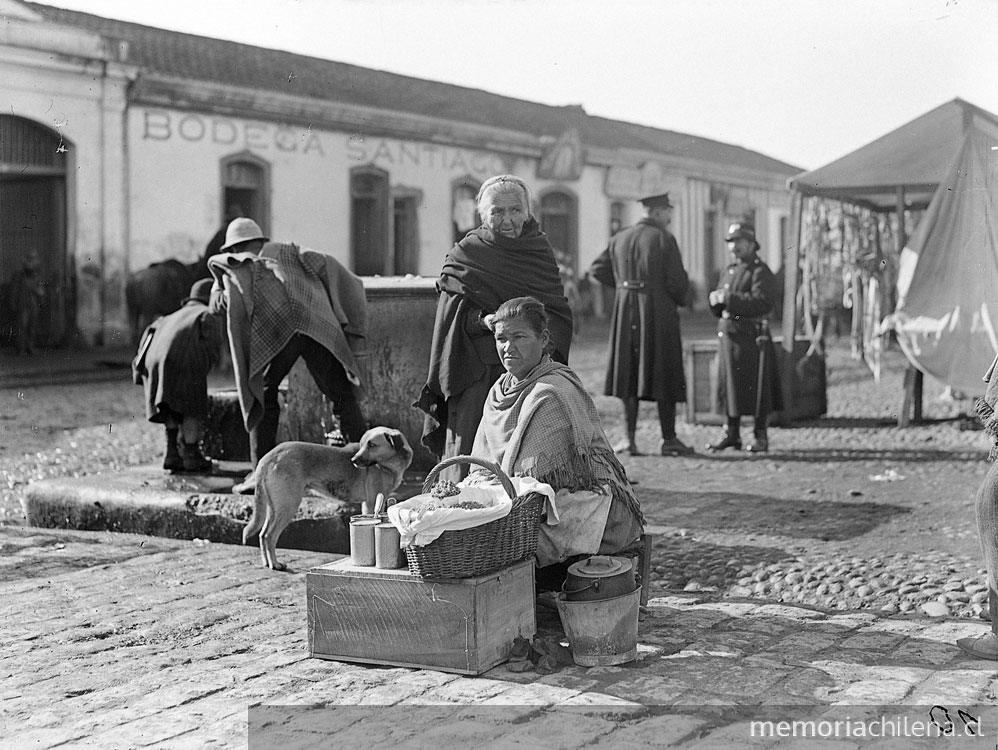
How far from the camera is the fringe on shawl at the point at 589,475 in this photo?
4.91m

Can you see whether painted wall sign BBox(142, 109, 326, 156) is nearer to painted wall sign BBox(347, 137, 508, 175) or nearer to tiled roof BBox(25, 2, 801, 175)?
tiled roof BBox(25, 2, 801, 175)

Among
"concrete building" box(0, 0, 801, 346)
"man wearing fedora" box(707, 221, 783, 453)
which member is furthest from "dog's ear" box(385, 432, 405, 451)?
"concrete building" box(0, 0, 801, 346)

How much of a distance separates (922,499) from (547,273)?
349 cm

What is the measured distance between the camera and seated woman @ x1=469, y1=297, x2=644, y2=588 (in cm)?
492

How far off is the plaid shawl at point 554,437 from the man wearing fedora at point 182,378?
3.48m

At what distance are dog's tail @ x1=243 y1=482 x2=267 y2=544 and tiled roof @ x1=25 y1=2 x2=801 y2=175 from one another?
1388 centimetres

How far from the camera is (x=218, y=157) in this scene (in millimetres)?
22125

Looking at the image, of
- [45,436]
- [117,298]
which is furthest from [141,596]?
[117,298]

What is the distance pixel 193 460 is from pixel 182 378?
57cm

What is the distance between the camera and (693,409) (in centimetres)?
1238

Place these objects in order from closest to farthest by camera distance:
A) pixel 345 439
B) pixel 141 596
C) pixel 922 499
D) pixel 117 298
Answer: pixel 141 596 → pixel 345 439 → pixel 922 499 → pixel 117 298

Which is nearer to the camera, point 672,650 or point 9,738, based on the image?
point 9,738

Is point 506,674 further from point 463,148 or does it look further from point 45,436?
point 463,148

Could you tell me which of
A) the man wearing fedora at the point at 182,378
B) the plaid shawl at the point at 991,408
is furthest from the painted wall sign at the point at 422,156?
the plaid shawl at the point at 991,408
